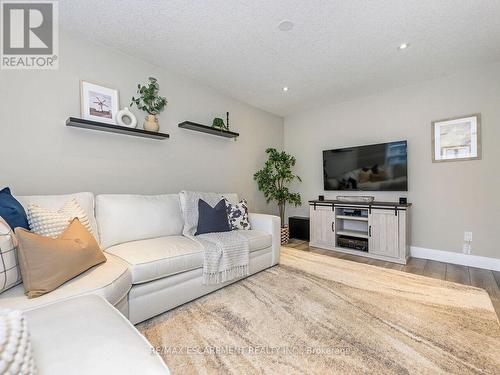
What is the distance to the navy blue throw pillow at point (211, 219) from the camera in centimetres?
243

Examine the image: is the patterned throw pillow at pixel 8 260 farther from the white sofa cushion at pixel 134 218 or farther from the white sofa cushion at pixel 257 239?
the white sofa cushion at pixel 257 239

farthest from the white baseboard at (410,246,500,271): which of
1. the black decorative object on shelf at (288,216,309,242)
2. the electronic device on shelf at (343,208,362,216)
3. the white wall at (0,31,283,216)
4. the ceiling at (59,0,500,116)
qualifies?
the white wall at (0,31,283,216)

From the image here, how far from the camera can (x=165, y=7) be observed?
6.13 ft

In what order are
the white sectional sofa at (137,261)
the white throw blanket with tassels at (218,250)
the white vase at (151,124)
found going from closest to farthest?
the white sectional sofa at (137,261) < the white throw blanket with tassels at (218,250) < the white vase at (151,124)

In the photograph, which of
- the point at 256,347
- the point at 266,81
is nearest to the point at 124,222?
the point at 256,347

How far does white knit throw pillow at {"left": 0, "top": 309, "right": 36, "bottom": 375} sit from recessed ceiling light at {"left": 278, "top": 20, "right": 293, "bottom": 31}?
244cm

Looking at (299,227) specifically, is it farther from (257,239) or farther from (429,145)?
(429,145)

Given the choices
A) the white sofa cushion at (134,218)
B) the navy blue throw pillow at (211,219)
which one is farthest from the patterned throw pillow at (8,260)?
the navy blue throw pillow at (211,219)

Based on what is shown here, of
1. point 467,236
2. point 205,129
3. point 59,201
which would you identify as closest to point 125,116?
point 205,129

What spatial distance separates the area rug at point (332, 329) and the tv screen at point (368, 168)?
1.47 meters

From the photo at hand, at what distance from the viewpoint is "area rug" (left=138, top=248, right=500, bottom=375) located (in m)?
1.28

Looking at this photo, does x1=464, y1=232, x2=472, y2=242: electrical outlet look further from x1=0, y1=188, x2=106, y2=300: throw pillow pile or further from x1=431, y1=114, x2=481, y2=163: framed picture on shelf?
x1=0, y1=188, x2=106, y2=300: throw pillow pile

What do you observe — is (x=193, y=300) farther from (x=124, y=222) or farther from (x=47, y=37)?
(x=47, y=37)

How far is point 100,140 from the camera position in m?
2.37
